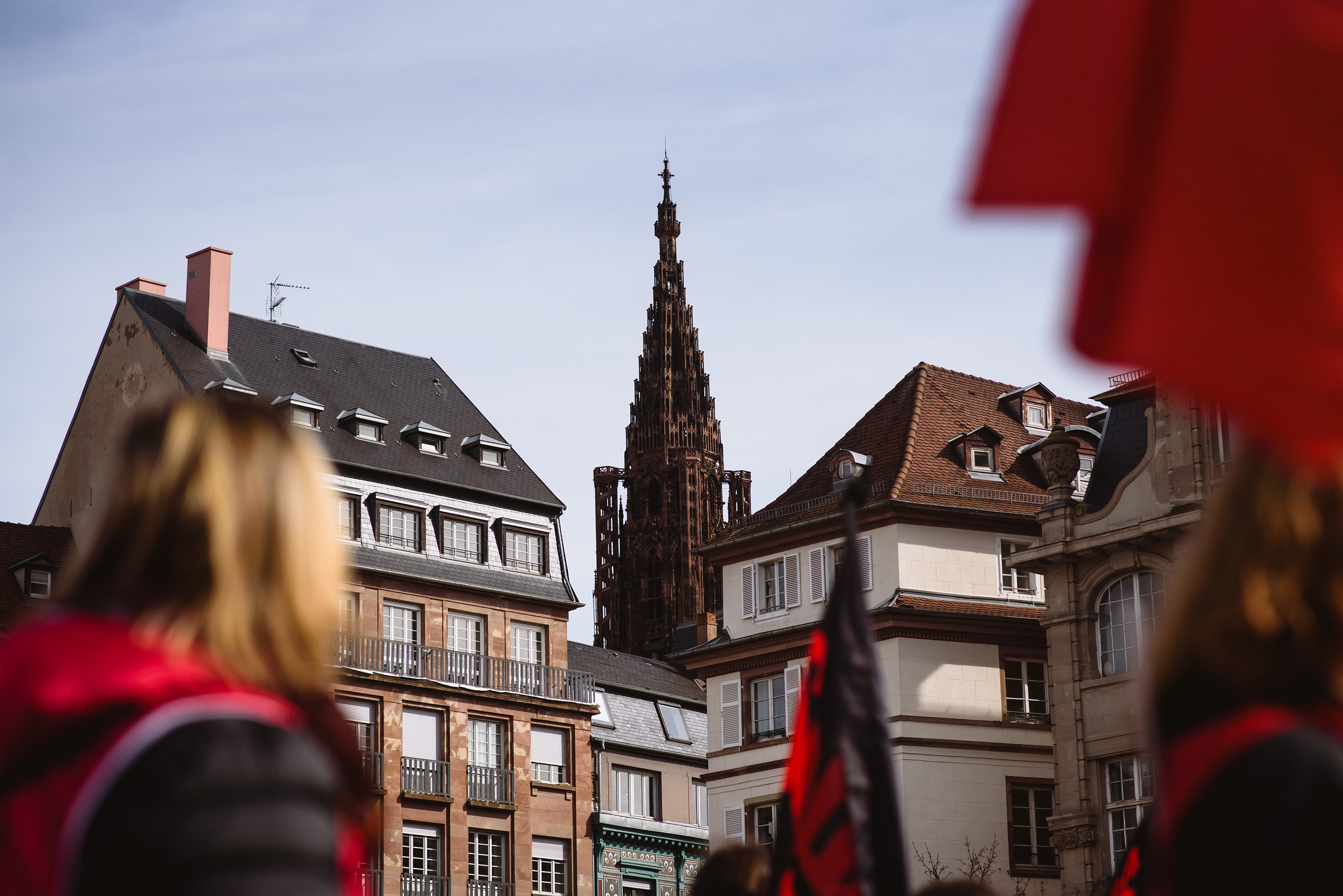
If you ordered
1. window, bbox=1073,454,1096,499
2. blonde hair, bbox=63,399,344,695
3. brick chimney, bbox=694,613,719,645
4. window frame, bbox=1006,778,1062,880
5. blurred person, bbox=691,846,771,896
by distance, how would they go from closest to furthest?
blonde hair, bbox=63,399,344,695
blurred person, bbox=691,846,771,896
window frame, bbox=1006,778,1062,880
window, bbox=1073,454,1096,499
brick chimney, bbox=694,613,719,645

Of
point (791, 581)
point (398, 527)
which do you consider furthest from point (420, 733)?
point (791, 581)

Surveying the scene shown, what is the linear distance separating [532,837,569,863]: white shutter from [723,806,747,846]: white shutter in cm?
661

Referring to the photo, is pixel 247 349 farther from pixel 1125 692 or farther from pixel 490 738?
pixel 1125 692

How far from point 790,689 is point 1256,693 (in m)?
41.4

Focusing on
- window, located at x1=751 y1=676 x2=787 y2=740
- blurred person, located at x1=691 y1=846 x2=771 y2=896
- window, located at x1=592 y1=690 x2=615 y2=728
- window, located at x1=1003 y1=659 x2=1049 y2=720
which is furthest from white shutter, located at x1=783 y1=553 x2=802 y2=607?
blurred person, located at x1=691 y1=846 x2=771 y2=896

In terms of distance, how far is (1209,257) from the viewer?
2.52 meters

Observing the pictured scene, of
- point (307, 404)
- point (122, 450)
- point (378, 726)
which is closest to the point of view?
point (122, 450)

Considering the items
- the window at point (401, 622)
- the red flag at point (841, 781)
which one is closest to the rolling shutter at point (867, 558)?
the window at point (401, 622)

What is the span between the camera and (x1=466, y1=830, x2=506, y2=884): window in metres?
47.0

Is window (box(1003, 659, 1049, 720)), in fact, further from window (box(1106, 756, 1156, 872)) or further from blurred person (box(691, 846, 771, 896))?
blurred person (box(691, 846, 771, 896))

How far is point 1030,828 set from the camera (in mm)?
41031

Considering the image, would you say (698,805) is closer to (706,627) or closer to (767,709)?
(706,627)

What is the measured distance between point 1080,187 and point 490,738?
152 feet

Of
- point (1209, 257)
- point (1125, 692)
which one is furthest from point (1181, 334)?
point (1125, 692)
